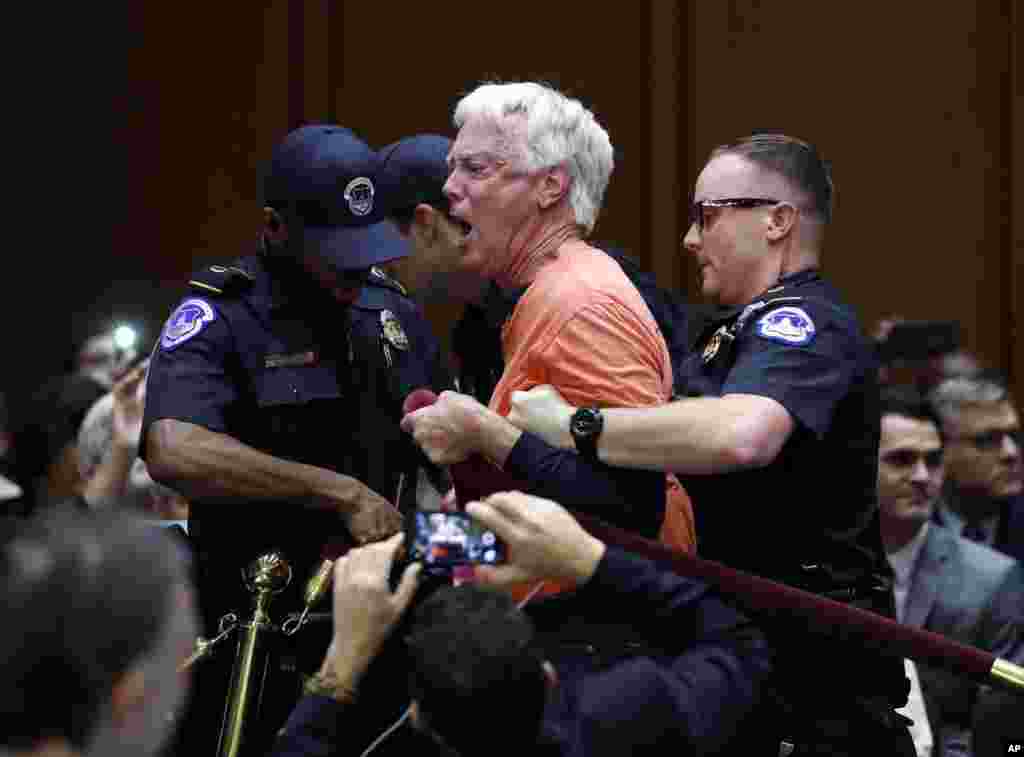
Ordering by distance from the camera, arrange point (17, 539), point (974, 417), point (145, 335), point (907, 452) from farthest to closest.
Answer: point (145, 335) < point (974, 417) < point (907, 452) < point (17, 539)

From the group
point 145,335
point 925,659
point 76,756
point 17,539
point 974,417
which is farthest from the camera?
point 145,335

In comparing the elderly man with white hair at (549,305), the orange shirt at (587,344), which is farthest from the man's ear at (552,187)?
the orange shirt at (587,344)

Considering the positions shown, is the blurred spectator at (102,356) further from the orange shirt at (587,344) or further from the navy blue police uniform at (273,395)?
the orange shirt at (587,344)

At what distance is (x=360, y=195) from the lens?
11.7ft

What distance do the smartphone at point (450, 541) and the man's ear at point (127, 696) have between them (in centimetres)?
88

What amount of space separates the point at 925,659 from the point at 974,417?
9.56ft

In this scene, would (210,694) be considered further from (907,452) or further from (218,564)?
(907,452)

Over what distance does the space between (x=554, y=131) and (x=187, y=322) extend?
31.6 inches

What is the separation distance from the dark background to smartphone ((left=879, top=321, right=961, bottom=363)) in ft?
0.48

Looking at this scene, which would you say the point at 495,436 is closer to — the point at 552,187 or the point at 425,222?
the point at 552,187

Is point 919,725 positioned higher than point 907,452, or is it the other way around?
point 907,452

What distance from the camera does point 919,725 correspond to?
13.4 feet

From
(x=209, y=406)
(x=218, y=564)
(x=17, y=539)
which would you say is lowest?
(x=218, y=564)

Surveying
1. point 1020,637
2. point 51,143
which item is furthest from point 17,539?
point 51,143
